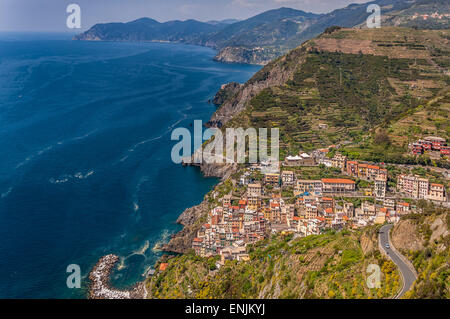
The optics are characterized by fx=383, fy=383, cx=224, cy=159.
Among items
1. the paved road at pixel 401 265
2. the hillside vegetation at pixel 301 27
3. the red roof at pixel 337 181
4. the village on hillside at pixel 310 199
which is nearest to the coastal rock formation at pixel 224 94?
the village on hillside at pixel 310 199

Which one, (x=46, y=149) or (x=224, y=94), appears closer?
(x=46, y=149)

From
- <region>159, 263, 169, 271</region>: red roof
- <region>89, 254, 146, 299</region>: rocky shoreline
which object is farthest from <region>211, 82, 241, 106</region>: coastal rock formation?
<region>159, 263, 169, 271</region>: red roof

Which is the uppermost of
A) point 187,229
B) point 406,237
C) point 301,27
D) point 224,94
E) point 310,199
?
point 301,27

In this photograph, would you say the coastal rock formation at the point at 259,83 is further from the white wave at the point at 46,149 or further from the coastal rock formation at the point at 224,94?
the white wave at the point at 46,149

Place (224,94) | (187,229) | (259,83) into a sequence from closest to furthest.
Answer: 1. (187,229)
2. (259,83)
3. (224,94)

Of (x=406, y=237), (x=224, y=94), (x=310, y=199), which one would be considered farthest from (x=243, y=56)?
(x=406, y=237)

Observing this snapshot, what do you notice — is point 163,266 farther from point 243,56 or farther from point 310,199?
point 243,56

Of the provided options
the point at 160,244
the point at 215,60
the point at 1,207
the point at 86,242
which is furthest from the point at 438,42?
the point at 215,60
